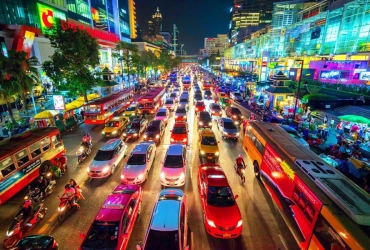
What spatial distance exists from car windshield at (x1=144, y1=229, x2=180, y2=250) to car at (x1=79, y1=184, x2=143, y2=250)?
1.19 meters

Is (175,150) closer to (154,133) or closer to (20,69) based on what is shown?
(154,133)

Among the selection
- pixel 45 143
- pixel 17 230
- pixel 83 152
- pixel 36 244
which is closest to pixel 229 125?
pixel 83 152

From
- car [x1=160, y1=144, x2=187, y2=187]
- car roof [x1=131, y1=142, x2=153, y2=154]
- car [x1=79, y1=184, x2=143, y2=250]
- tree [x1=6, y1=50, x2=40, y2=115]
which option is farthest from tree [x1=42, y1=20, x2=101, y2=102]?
car [x1=79, y1=184, x2=143, y2=250]

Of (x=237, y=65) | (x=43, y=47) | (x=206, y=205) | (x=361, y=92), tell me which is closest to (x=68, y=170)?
(x=206, y=205)

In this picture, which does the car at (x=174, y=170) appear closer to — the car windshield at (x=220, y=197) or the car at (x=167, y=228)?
the car windshield at (x=220, y=197)

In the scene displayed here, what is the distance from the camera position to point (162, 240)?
6562mm

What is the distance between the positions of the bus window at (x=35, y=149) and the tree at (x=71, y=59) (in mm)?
14617

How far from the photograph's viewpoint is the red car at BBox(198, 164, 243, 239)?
26.2 ft

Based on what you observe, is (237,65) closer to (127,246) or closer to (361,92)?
(361,92)

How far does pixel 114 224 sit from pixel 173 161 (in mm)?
5568

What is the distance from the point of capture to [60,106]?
22.2 m

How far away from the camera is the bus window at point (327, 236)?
529 centimetres

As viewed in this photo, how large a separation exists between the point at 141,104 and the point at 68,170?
15.8 metres

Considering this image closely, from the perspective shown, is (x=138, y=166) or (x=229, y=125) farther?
(x=229, y=125)
